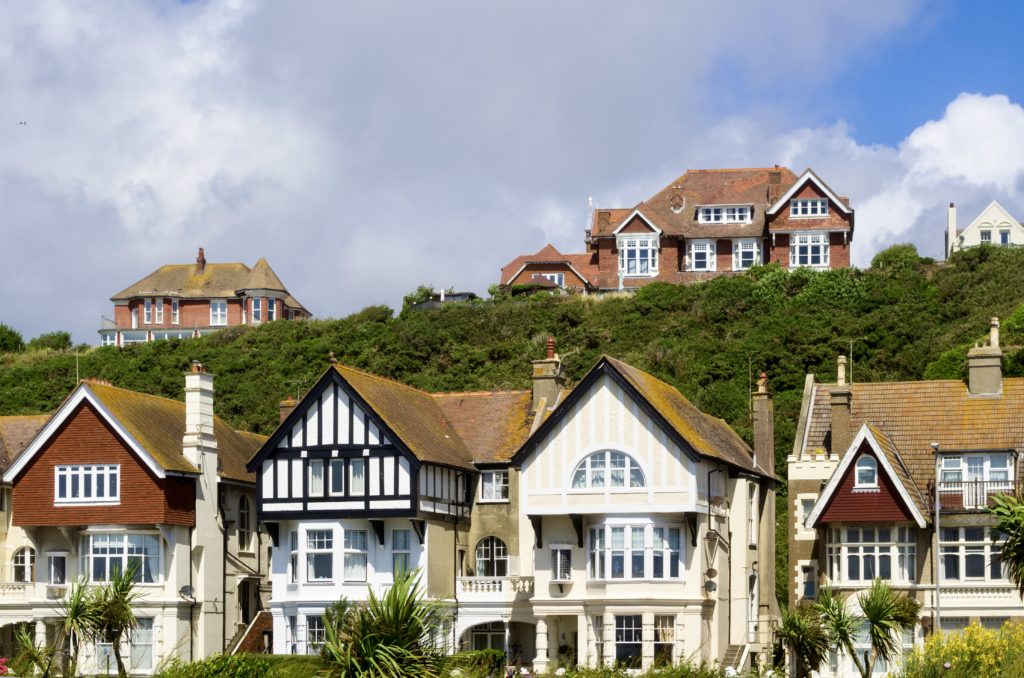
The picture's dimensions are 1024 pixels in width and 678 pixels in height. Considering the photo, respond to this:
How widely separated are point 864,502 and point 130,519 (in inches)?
856

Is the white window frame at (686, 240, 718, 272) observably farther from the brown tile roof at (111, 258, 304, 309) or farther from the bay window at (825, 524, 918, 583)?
the bay window at (825, 524, 918, 583)

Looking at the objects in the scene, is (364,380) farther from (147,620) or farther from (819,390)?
(819,390)

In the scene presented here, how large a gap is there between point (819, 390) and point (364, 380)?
14116 mm

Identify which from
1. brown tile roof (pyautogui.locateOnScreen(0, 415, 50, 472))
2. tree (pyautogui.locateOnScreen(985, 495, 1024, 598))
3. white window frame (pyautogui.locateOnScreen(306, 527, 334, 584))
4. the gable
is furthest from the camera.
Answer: brown tile roof (pyautogui.locateOnScreen(0, 415, 50, 472))

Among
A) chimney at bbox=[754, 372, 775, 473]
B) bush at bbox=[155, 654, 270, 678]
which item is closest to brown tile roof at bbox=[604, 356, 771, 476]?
chimney at bbox=[754, 372, 775, 473]

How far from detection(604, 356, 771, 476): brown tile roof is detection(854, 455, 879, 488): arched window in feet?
13.6

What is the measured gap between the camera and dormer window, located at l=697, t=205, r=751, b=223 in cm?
9850

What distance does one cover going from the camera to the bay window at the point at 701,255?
323 ft

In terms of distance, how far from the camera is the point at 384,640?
32.8 meters

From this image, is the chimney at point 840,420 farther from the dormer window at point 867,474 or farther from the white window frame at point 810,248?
the white window frame at point 810,248

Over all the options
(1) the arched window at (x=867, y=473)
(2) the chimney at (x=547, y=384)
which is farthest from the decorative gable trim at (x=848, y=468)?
(2) the chimney at (x=547, y=384)

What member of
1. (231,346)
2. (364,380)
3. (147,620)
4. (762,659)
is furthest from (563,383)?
(231,346)

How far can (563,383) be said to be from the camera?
56.0 meters

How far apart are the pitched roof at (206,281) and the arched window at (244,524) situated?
190 feet
